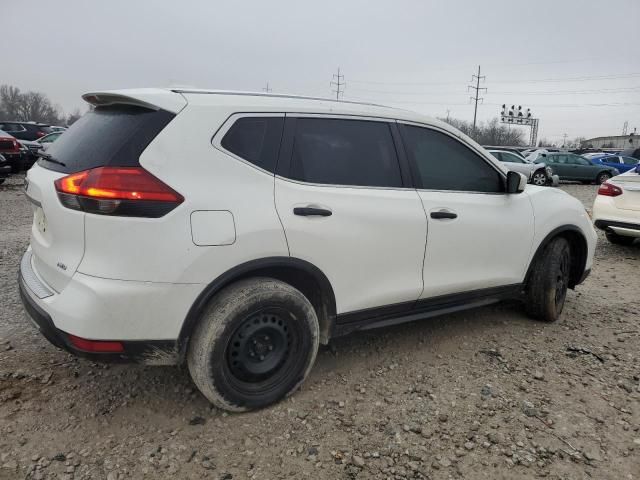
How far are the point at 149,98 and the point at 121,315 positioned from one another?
43.0 inches

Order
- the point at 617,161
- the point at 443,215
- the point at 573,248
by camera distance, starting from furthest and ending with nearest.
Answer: the point at 617,161 → the point at 573,248 → the point at 443,215

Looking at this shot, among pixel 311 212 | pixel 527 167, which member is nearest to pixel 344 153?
pixel 311 212

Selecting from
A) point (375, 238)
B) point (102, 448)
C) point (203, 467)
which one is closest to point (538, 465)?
point (375, 238)

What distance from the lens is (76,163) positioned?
2.46 metres

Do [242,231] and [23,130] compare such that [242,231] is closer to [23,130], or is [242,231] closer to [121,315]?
[121,315]

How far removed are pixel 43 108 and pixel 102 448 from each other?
10174 cm

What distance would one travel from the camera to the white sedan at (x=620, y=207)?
21.8 feet

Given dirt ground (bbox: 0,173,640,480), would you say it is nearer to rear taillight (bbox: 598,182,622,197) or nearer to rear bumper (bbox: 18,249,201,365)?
rear bumper (bbox: 18,249,201,365)

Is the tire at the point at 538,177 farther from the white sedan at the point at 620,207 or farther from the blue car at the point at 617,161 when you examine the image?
the white sedan at the point at 620,207

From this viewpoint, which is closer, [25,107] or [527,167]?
[527,167]

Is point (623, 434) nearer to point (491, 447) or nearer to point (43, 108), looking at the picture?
point (491, 447)

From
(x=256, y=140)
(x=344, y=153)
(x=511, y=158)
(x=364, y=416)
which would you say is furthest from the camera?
(x=511, y=158)

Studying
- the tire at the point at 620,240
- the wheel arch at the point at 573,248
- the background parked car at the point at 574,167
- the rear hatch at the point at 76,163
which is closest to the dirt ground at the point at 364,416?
the wheel arch at the point at 573,248

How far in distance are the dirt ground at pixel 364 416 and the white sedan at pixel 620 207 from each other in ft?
→ 11.3
